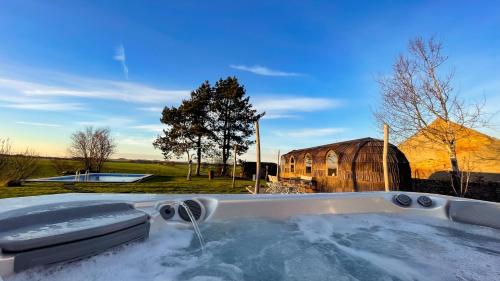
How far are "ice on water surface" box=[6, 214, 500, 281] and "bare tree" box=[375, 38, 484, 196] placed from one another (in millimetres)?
7017

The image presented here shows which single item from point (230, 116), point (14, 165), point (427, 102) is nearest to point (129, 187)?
point (14, 165)

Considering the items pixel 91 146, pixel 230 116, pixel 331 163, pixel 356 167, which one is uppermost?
pixel 230 116

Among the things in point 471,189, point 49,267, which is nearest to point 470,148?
point 471,189

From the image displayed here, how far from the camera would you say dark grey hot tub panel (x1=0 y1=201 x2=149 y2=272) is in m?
1.59

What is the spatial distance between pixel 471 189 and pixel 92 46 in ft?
40.9

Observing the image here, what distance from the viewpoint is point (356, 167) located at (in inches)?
396

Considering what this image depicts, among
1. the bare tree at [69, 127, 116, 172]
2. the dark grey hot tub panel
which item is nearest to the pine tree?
the bare tree at [69, 127, 116, 172]

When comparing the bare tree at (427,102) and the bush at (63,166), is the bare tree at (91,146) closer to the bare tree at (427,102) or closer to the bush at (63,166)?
the bush at (63,166)

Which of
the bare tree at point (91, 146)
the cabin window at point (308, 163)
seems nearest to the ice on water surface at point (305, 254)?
the cabin window at point (308, 163)

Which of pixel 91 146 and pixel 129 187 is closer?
pixel 129 187

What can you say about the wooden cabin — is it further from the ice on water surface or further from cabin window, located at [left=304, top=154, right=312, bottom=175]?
the ice on water surface

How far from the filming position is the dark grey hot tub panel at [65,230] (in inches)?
62.6

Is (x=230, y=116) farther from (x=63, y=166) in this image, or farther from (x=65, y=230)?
(x=65, y=230)

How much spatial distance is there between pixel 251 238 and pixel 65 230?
1648mm
